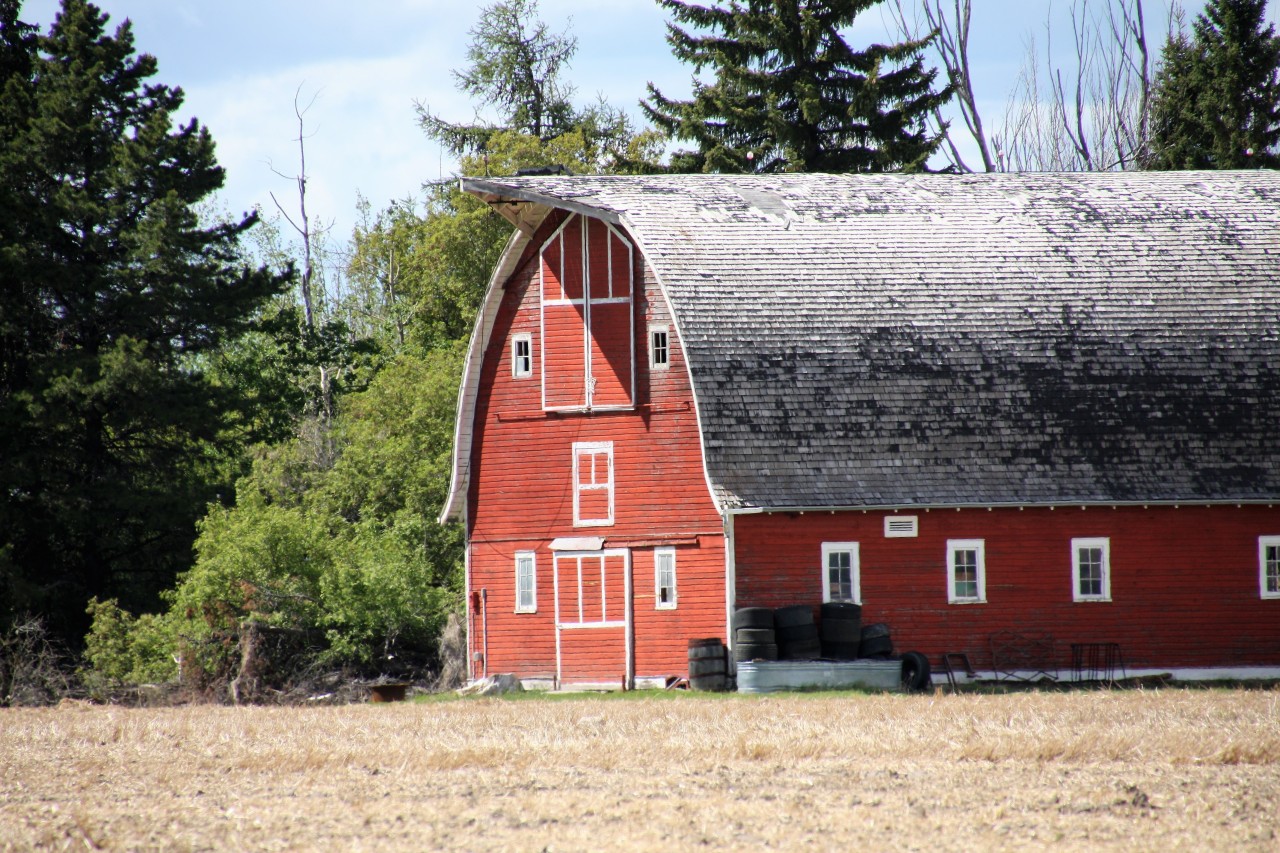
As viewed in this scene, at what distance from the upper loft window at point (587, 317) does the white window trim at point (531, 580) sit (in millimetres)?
2747

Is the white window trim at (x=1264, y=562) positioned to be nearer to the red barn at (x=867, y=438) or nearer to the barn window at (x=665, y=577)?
the red barn at (x=867, y=438)

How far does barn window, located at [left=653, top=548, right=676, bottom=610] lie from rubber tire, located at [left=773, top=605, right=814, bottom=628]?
86.9 inches

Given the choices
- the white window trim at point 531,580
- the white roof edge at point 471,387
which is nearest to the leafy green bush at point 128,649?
the white roof edge at point 471,387

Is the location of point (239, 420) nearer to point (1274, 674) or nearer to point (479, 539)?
point (479, 539)

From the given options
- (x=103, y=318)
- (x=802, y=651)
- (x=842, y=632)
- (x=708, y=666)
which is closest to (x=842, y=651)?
(x=842, y=632)

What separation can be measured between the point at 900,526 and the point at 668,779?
1275 centimetres

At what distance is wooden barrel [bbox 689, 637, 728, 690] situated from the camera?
2541 cm

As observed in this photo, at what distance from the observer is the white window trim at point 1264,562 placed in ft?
87.2

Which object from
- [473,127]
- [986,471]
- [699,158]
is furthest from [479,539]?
[473,127]

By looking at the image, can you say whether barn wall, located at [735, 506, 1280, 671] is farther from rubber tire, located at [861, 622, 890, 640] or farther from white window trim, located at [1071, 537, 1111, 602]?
rubber tire, located at [861, 622, 890, 640]

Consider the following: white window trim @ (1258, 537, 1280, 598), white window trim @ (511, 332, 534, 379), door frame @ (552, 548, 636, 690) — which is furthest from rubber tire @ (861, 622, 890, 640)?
white window trim @ (511, 332, 534, 379)

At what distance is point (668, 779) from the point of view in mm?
14258

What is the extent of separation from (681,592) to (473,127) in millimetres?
27283

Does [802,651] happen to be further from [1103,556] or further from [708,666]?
[1103,556]
